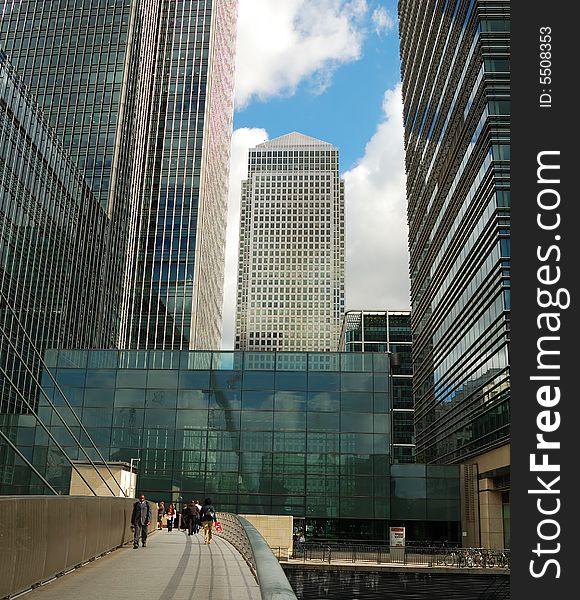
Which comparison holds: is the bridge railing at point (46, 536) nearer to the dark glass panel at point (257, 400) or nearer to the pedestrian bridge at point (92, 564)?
the pedestrian bridge at point (92, 564)

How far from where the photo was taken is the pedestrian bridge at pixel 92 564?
29.1 feet

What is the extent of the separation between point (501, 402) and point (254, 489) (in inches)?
617

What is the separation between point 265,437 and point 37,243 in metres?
35.6

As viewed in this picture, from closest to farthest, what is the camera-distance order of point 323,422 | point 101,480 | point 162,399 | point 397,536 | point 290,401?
point 101,480, point 397,536, point 323,422, point 290,401, point 162,399

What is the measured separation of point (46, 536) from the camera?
1077cm

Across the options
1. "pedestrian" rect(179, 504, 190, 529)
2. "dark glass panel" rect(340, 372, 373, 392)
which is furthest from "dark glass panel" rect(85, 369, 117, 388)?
"dark glass panel" rect(340, 372, 373, 392)

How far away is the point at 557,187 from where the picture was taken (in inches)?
370

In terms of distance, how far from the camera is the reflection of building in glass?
4325cm

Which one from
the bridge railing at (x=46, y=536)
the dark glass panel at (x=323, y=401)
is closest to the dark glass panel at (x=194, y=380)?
the dark glass panel at (x=323, y=401)

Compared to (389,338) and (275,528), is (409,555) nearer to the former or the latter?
(275,528)

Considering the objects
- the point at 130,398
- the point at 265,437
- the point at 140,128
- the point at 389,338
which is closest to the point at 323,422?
→ the point at 265,437

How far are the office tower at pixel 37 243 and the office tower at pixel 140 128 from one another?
10120 mm

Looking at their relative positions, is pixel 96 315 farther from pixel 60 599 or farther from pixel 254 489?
pixel 60 599

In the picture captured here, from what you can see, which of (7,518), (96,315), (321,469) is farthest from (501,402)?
(96,315)
